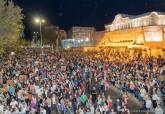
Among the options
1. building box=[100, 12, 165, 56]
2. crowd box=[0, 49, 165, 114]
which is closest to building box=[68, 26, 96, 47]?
building box=[100, 12, 165, 56]

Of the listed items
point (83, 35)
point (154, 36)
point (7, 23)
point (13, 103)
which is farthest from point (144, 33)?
point (83, 35)

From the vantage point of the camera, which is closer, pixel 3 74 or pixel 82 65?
pixel 3 74

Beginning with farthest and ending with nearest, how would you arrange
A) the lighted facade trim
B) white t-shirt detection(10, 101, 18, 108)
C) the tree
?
1. the lighted facade trim
2. the tree
3. white t-shirt detection(10, 101, 18, 108)

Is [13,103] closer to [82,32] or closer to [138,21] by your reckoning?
[138,21]

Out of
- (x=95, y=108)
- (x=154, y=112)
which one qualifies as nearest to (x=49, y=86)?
(x=95, y=108)

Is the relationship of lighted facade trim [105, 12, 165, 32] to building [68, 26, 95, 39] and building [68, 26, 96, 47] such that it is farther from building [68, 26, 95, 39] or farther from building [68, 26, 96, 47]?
building [68, 26, 95, 39]

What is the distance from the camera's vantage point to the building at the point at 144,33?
55344 millimetres

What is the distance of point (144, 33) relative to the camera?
208 feet

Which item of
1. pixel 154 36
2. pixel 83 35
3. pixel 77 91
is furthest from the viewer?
pixel 83 35

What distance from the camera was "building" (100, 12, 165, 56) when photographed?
182ft

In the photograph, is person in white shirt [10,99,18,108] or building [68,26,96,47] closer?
person in white shirt [10,99,18,108]

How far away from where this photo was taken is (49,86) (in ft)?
84.3

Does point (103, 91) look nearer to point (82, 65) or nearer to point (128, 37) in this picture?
point (82, 65)

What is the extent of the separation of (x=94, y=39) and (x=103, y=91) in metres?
78.3
